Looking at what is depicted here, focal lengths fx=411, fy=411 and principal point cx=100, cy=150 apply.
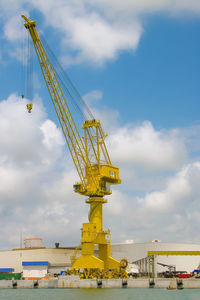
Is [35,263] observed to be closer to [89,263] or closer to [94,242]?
[94,242]

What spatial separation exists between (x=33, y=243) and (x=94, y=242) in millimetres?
41676

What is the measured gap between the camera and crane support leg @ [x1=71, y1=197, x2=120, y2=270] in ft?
226

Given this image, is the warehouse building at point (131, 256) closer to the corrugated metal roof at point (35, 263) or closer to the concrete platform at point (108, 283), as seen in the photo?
the corrugated metal roof at point (35, 263)

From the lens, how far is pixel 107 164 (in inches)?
3017

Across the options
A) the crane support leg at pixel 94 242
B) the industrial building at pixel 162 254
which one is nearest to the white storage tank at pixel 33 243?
the industrial building at pixel 162 254

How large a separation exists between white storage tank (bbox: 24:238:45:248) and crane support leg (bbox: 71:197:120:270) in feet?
125

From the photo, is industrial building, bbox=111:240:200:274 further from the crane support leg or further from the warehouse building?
the crane support leg

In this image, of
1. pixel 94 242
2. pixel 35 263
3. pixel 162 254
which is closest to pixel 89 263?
pixel 94 242

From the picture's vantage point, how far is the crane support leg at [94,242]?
68812 mm

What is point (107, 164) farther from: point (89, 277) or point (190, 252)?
point (190, 252)

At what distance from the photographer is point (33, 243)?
10812cm

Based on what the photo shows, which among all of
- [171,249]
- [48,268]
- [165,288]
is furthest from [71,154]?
[171,249]

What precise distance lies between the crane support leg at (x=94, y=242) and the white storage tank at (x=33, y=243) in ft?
125

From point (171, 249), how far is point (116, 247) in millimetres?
13239
